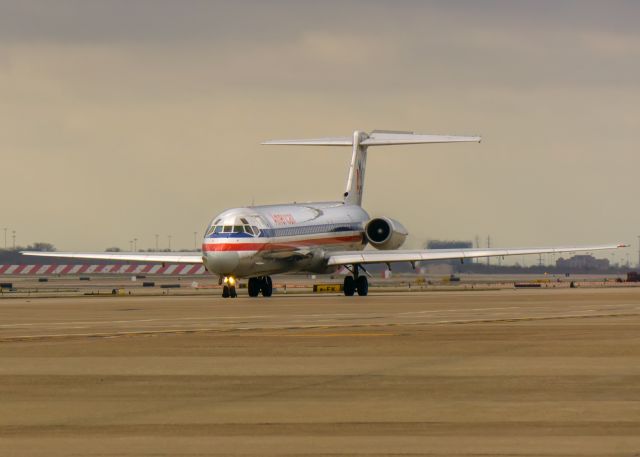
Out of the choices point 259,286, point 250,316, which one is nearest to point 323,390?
point 250,316

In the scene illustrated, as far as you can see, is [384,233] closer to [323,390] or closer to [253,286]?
[253,286]

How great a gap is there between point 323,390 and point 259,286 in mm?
49951

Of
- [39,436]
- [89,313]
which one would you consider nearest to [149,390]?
[39,436]

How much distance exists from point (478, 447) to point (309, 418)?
2.64m

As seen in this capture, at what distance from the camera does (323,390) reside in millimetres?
16719

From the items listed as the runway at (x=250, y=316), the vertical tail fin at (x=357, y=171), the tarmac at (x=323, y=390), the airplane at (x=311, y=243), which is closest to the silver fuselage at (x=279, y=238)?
the airplane at (x=311, y=243)

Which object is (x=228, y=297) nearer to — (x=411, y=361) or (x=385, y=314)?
(x=385, y=314)

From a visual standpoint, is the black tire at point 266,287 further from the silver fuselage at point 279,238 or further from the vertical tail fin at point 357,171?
the vertical tail fin at point 357,171

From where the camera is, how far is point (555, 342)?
25.1 m

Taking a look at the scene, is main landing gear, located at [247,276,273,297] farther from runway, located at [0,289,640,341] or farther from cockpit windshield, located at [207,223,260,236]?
runway, located at [0,289,640,341]

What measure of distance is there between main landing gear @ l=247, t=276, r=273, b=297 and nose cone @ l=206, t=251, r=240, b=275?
427 cm

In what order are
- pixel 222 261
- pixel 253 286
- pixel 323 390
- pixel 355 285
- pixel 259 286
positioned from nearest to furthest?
pixel 323 390, pixel 222 261, pixel 253 286, pixel 259 286, pixel 355 285

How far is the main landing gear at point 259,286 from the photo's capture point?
6612 cm

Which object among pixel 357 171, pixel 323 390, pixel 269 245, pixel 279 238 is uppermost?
pixel 357 171
